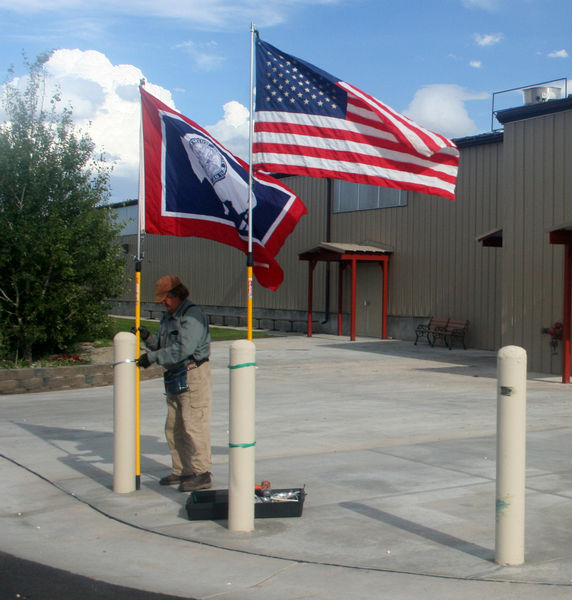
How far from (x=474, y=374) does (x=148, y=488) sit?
11303mm

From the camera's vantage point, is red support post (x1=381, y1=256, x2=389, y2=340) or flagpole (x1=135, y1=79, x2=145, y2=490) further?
red support post (x1=381, y1=256, x2=389, y2=340)

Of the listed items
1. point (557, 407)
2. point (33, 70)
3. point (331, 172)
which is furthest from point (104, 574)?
point (33, 70)

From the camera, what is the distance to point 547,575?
16.6 ft

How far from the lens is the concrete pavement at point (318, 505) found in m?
5.10

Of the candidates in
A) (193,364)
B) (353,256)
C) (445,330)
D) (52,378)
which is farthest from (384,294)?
(193,364)

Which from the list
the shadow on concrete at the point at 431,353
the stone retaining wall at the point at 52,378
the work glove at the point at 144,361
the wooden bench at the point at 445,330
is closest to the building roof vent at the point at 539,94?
the shadow on concrete at the point at 431,353

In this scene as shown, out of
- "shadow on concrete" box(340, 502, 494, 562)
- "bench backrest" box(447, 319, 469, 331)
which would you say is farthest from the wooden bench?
"shadow on concrete" box(340, 502, 494, 562)

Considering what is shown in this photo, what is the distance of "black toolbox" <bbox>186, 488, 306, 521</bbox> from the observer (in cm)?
629

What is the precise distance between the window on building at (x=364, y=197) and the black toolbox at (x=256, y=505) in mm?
20504

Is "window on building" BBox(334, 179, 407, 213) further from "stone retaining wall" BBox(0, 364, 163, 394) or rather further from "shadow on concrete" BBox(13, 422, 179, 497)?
"shadow on concrete" BBox(13, 422, 179, 497)

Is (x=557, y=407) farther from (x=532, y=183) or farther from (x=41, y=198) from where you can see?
(x=41, y=198)

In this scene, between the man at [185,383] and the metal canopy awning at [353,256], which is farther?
the metal canopy awning at [353,256]

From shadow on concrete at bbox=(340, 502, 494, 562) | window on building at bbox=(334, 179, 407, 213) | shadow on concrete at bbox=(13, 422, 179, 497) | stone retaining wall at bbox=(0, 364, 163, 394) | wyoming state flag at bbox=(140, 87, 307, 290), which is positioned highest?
window on building at bbox=(334, 179, 407, 213)

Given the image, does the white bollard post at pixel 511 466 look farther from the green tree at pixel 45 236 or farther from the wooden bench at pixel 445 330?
the wooden bench at pixel 445 330
